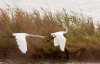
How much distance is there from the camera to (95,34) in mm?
18984

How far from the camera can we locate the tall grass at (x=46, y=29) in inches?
703

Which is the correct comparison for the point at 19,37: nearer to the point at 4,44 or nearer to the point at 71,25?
the point at 4,44

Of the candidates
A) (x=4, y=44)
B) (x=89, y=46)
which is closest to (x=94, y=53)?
(x=89, y=46)

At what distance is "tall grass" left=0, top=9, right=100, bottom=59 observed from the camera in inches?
703

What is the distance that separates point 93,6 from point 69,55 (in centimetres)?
1594

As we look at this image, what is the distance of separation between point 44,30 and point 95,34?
1.76 metres

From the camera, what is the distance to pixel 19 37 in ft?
52.6

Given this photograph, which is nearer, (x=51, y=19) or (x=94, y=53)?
(x=94, y=53)

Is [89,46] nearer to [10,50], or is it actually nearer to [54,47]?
[54,47]

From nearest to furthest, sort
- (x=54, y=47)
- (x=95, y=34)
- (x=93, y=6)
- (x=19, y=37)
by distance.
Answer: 1. (x=19, y=37)
2. (x=54, y=47)
3. (x=95, y=34)
4. (x=93, y=6)

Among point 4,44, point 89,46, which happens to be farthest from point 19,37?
point 89,46

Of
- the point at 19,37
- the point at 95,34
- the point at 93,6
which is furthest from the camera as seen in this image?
the point at 93,6

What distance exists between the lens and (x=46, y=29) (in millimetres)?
18609

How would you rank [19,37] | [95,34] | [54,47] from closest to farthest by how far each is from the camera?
[19,37] → [54,47] → [95,34]
